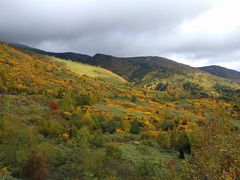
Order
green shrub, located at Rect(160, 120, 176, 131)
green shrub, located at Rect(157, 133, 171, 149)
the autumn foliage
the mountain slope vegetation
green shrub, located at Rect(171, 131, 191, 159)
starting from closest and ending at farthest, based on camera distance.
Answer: the mountain slope vegetation → the autumn foliage → green shrub, located at Rect(171, 131, 191, 159) → green shrub, located at Rect(157, 133, 171, 149) → green shrub, located at Rect(160, 120, 176, 131)

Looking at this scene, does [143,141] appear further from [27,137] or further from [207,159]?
[207,159]

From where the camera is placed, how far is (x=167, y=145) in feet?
108

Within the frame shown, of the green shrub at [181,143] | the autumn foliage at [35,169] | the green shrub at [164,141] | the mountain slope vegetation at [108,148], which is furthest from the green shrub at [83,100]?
the autumn foliage at [35,169]

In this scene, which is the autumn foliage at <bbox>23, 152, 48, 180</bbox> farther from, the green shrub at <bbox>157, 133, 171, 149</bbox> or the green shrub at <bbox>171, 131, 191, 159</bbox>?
the green shrub at <bbox>157, 133, 171, 149</bbox>

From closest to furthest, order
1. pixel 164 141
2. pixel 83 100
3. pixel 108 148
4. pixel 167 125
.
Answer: pixel 108 148 < pixel 164 141 < pixel 167 125 < pixel 83 100

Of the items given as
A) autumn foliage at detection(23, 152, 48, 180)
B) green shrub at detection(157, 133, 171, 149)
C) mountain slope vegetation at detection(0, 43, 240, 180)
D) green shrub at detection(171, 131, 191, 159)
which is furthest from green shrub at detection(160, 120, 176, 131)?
autumn foliage at detection(23, 152, 48, 180)

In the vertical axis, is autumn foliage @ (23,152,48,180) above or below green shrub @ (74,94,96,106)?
above

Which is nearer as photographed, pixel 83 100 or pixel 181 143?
pixel 181 143

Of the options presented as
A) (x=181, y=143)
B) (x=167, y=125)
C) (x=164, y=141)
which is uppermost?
(x=181, y=143)

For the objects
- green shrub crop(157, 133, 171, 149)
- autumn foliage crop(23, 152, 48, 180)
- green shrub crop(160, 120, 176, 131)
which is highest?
autumn foliage crop(23, 152, 48, 180)

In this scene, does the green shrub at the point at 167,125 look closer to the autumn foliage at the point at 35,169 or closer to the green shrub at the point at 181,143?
the green shrub at the point at 181,143

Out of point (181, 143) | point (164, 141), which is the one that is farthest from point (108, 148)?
point (181, 143)

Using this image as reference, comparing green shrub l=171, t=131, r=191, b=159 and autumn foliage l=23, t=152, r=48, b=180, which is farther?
green shrub l=171, t=131, r=191, b=159

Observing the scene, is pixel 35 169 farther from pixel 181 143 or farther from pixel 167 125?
pixel 167 125
